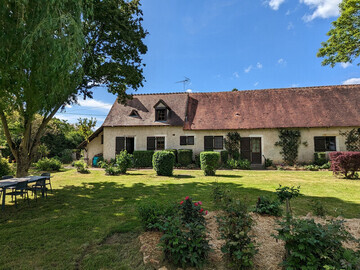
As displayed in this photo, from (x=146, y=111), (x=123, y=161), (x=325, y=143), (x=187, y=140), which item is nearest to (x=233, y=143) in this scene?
(x=187, y=140)

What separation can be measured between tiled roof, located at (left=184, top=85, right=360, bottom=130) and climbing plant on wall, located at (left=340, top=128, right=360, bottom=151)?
0.60 m

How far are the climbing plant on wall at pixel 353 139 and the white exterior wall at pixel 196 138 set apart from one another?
0.30 metres

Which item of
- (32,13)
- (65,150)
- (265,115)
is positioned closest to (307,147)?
(265,115)

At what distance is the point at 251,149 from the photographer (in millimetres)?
16469

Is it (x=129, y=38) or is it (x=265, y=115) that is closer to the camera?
(x=129, y=38)

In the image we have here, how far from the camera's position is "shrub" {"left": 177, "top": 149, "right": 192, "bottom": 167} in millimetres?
16172

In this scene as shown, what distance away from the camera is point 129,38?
27.1 feet

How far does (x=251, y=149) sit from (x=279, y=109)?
182 inches

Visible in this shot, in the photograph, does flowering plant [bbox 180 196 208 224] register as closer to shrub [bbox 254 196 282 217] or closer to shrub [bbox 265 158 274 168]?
shrub [bbox 254 196 282 217]

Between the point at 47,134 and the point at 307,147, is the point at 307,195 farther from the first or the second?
the point at 47,134

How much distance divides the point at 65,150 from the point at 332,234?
86.2 feet

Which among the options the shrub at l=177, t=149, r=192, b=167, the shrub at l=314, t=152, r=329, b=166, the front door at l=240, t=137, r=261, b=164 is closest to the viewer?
the shrub at l=314, t=152, r=329, b=166

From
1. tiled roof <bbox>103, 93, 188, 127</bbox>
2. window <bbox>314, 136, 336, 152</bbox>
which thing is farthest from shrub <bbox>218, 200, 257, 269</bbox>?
window <bbox>314, 136, 336, 152</bbox>

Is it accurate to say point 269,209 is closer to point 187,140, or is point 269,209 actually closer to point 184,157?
point 184,157
